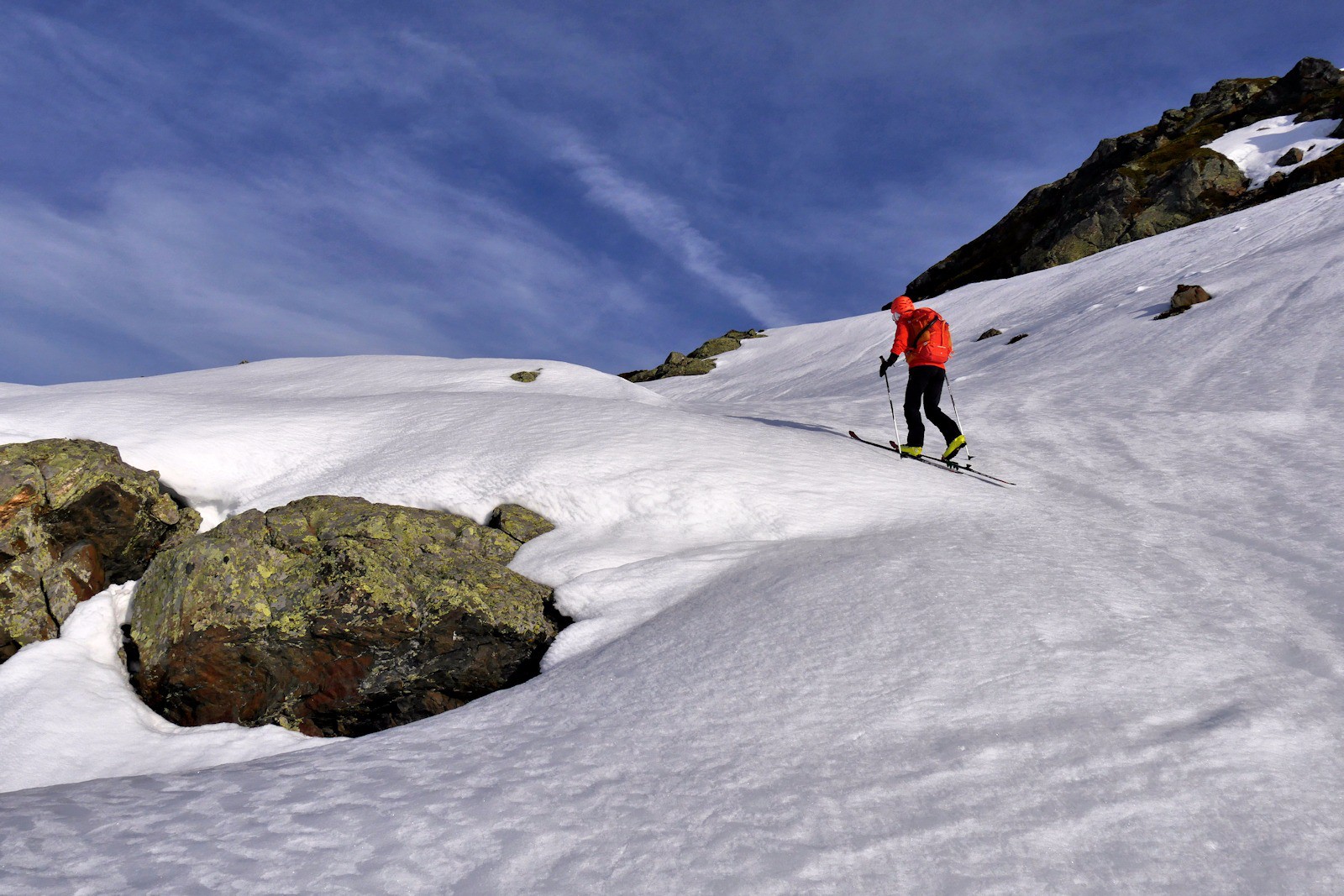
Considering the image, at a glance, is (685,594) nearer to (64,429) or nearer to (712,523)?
(712,523)

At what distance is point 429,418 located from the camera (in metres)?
11.2

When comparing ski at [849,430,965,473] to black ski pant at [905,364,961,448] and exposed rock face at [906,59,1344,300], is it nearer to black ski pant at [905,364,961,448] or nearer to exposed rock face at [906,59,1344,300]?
black ski pant at [905,364,961,448]

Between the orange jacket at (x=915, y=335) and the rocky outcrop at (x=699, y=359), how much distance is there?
2015 centimetres

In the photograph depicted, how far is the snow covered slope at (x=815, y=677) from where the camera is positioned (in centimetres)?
245

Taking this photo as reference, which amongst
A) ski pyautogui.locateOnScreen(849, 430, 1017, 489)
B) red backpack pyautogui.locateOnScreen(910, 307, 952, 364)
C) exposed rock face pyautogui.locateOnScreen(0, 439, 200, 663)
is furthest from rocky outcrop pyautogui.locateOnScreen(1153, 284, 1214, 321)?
exposed rock face pyautogui.locateOnScreen(0, 439, 200, 663)

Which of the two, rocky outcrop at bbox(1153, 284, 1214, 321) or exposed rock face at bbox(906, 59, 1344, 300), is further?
exposed rock face at bbox(906, 59, 1344, 300)

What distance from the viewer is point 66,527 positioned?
305 inches

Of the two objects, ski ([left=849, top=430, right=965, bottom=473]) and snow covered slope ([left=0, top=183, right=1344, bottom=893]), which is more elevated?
ski ([left=849, top=430, right=965, bottom=473])

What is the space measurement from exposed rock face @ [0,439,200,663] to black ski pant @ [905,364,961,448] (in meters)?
9.41

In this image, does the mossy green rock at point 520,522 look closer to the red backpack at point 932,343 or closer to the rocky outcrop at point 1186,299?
the red backpack at point 932,343

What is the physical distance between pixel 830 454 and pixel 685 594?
446 cm

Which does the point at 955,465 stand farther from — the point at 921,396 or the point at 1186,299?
the point at 1186,299

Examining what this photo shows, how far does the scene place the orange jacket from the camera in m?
10.2

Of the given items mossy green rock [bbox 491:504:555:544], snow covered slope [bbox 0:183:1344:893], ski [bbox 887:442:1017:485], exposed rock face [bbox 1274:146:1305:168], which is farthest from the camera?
exposed rock face [bbox 1274:146:1305:168]
